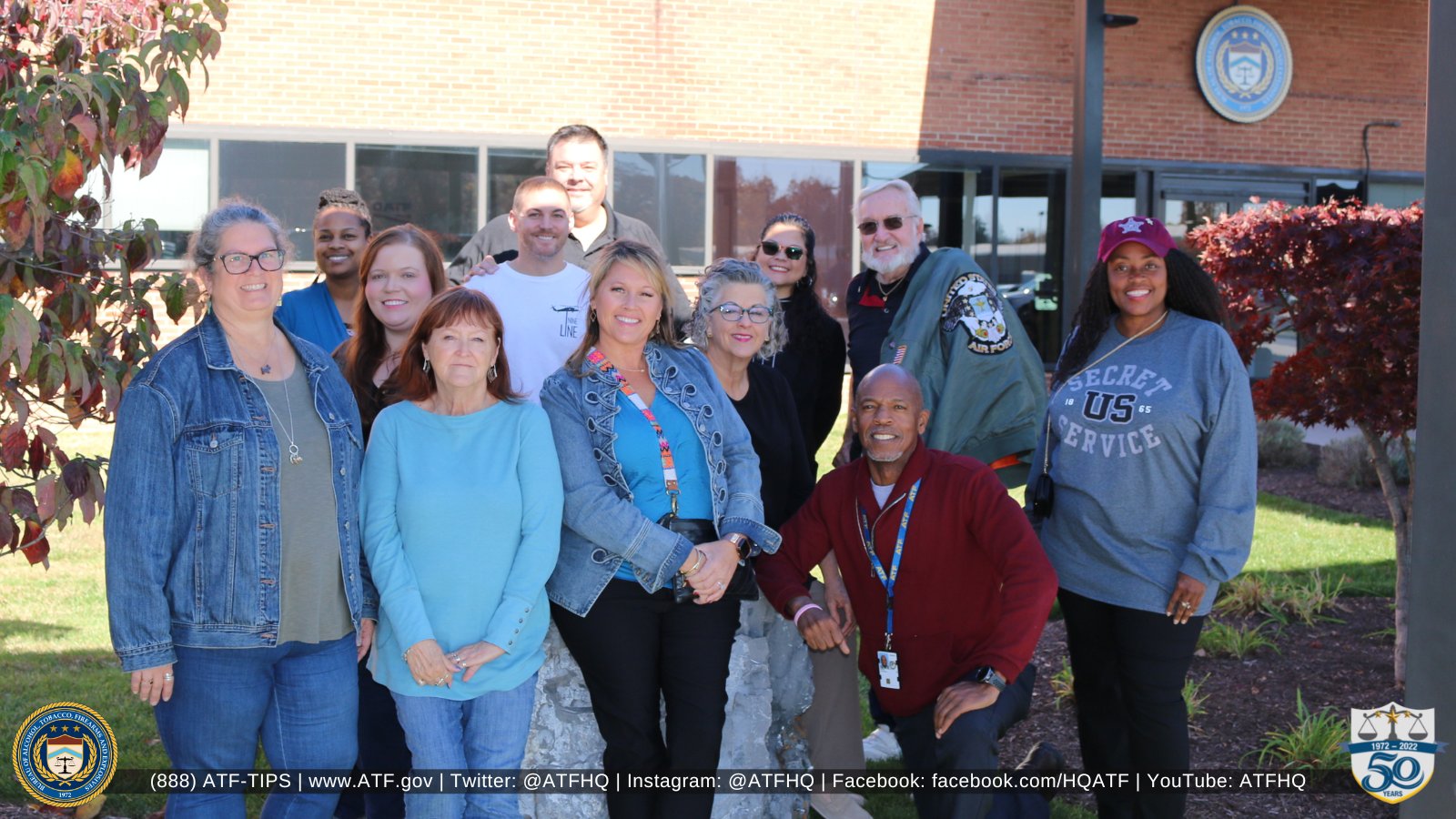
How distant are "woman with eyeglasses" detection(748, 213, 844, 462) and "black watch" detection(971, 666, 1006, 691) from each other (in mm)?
1555

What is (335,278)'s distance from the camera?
178 inches

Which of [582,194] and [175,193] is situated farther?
[175,193]

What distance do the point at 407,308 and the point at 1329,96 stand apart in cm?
1410

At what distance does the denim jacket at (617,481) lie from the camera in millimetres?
3404

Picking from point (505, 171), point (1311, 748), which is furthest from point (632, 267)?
point (505, 171)

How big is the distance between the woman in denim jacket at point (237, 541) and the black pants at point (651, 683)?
2.23 feet

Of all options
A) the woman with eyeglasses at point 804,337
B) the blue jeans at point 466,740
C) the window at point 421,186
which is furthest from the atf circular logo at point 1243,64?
the blue jeans at point 466,740

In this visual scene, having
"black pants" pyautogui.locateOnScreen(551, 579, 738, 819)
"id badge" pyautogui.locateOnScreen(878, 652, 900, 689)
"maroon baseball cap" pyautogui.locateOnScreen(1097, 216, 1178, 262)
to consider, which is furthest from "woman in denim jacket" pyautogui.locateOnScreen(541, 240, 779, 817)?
"maroon baseball cap" pyautogui.locateOnScreen(1097, 216, 1178, 262)

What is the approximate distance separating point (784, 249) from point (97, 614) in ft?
14.6

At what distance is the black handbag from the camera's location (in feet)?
11.4

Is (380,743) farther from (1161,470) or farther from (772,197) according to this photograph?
(772,197)

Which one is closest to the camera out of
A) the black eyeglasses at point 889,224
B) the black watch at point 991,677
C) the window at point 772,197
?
the black watch at point 991,677

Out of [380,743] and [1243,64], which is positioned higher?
[1243,64]

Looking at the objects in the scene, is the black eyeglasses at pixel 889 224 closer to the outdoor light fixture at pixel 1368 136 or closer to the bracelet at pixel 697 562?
the bracelet at pixel 697 562
